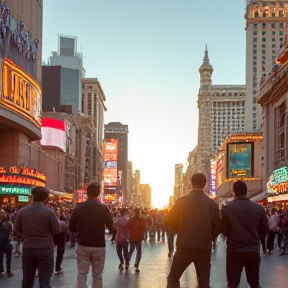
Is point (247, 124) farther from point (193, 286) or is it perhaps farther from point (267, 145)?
point (193, 286)

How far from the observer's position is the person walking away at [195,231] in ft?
24.1

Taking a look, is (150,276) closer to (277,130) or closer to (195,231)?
(195,231)

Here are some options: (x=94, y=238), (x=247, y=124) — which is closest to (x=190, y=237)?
(x=94, y=238)

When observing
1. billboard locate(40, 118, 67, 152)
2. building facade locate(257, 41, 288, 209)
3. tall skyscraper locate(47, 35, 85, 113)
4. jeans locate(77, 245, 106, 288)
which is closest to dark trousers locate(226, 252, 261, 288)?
jeans locate(77, 245, 106, 288)

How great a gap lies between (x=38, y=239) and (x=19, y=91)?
38.8 metres

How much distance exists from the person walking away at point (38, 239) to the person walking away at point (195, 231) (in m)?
1.72

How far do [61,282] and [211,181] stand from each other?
125m

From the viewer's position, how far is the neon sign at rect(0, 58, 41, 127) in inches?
1686

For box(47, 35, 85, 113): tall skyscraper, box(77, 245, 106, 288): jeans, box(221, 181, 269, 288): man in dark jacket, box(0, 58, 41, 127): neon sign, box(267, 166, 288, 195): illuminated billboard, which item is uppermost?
box(47, 35, 85, 113): tall skyscraper

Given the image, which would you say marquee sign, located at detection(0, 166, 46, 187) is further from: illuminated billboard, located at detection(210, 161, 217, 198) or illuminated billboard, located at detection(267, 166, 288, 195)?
illuminated billboard, located at detection(210, 161, 217, 198)

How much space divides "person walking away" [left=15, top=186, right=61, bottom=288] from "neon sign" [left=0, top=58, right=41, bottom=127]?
112 ft

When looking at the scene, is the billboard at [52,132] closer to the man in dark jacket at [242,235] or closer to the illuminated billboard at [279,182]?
the illuminated billboard at [279,182]

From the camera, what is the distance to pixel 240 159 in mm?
89188

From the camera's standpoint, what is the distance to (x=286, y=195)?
161 feet
